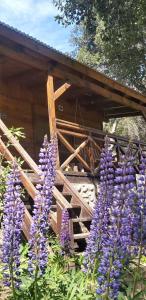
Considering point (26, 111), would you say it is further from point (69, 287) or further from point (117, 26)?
point (69, 287)

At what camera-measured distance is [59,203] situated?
7688 millimetres

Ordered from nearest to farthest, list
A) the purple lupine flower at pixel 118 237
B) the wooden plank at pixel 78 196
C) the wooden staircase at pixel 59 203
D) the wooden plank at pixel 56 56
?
the purple lupine flower at pixel 118 237 → the wooden staircase at pixel 59 203 → the wooden plank at pixel 78 196 → the wooden plank at pixel 56 56

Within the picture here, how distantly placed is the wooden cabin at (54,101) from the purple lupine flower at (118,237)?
3.78 meters

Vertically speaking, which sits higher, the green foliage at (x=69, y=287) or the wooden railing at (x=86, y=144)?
the wooden railing at (x=86, y=144)

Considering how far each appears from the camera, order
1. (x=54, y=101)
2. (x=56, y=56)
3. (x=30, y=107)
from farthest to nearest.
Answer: (x=30, y=107) < (x=54, y=101) < (x=56, y=56)

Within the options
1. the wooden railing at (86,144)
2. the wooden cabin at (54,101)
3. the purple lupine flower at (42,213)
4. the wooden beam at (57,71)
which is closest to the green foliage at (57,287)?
the purple lupine flower at (42,213)

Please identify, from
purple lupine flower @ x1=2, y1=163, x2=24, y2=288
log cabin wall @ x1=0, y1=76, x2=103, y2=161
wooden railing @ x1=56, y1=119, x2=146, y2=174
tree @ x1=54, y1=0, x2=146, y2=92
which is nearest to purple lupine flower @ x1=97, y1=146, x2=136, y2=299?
purple lupine flower @ x1=2, y1=163, x2=24, y2=288

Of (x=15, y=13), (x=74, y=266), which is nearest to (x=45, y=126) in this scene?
(x=74, y=266)

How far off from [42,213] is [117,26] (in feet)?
54.3

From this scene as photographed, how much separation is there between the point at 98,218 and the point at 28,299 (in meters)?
0.88

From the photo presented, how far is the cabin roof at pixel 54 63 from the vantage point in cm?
957

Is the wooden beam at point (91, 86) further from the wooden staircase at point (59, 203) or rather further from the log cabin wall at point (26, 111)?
the wooden staircase at point (59, 203)

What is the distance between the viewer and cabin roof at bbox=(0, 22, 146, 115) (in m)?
9.57

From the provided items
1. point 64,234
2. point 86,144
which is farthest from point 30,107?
point 64,234
